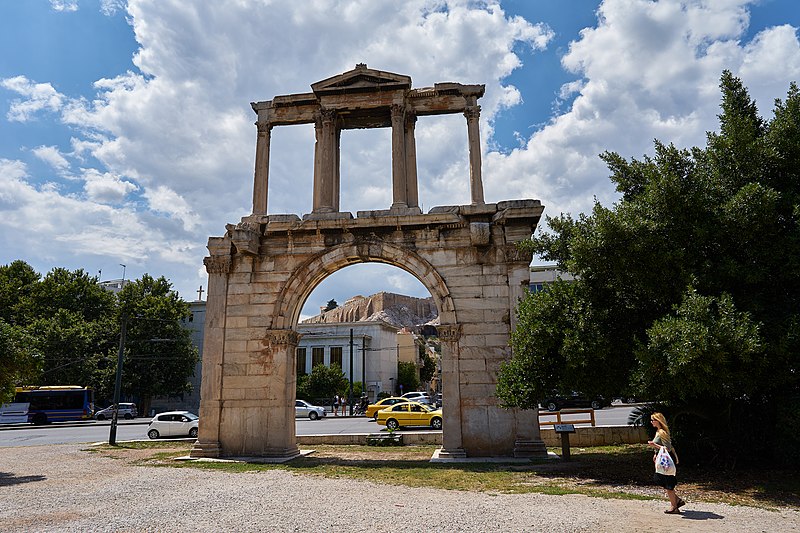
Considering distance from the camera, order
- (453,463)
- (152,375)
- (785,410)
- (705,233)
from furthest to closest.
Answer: (152,375) < (453,463) < (705,233) < (785,410)

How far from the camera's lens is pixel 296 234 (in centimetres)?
1541

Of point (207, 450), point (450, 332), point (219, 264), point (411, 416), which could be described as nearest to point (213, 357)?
point (207, 450)

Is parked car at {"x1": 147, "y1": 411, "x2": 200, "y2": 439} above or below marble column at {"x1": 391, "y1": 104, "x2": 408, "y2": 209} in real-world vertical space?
below

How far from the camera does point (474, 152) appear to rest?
52.5 feet

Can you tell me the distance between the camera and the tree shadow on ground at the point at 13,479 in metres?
10.6

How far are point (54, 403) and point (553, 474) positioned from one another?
36.2 metres

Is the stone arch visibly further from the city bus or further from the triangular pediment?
the city bus

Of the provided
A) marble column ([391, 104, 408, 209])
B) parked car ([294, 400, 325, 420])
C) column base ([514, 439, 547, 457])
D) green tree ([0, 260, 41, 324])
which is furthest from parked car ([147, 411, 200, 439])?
green tree ([0, 260, 41, 324])

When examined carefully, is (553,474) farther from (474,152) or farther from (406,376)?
(406,376)

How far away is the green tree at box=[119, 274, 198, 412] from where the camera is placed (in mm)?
39250

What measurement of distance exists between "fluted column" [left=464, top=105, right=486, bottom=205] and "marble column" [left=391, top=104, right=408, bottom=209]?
1.93 meters

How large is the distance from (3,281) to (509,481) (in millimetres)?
44431

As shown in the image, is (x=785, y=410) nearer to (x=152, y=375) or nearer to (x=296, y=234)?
(x=296, y=234)

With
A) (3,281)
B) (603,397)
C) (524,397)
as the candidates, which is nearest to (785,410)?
(603,397)
